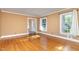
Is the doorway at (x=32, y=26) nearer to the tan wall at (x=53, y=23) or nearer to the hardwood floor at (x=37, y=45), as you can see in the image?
the hardwood floor at (x=37, y=45)

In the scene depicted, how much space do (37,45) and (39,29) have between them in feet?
1.27

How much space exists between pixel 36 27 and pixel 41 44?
16.3 inches

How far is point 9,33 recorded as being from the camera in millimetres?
2164

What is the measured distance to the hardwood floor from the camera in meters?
2.13

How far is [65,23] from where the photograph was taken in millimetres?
2244

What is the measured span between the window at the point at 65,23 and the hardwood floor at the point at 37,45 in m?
0.25

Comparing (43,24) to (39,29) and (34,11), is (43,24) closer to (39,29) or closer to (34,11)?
(39,29)

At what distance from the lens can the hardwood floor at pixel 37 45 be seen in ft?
6.99

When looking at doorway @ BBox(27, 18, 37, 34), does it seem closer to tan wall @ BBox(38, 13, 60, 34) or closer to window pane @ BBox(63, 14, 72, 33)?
tan wall @ BBox(38, 13, 60, 34)

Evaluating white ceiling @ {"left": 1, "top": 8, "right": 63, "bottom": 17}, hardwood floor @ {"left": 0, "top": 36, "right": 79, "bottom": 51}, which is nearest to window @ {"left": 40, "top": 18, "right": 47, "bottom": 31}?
white ceiling @ {"left": 1, "top": 8, "right": 63, "bottom": 17}

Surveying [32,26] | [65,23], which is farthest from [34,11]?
[65,23]
